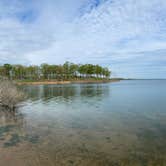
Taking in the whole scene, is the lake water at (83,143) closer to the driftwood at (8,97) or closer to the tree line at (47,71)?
the driftwood at (8,97)

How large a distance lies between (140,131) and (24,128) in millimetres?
6442

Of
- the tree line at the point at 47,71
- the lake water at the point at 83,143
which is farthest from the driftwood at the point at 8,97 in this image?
the tree line at the point at 47,71

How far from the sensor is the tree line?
78675mm

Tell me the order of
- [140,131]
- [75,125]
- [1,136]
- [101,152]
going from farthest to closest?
1. [75,125]
2. [140,131]
3. [1,136]
4. [101,152]

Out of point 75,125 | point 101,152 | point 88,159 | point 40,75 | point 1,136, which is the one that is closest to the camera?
point 88,159

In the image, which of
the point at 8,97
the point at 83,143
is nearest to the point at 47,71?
the point at 8,97

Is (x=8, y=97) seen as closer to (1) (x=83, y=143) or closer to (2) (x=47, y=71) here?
(1) (x=83, y=143)

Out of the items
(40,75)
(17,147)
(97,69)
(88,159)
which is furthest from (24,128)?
(97,69)

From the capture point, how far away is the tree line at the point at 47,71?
78675 mm

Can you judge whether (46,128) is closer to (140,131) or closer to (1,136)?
(1,136)

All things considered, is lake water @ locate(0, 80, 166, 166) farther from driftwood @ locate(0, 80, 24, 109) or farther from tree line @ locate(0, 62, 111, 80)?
tree line @ locate(0, 62, 111, 80)

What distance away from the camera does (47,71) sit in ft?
268

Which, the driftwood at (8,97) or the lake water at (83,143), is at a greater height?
the driftwood at (8,97)

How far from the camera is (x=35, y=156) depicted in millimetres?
5812
